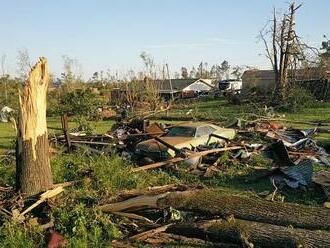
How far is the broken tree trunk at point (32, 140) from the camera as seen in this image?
973cm

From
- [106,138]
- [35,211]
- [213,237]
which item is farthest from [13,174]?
[106,138]

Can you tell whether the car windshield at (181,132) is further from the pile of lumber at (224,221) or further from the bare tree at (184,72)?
the bare tree at (184,72)

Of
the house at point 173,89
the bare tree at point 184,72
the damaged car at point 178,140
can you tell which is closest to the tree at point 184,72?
the bare tree at point 184,72

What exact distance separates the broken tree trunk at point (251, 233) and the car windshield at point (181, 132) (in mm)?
8609

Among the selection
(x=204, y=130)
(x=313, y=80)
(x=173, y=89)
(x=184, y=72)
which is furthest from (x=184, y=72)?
(x=204, y=130)

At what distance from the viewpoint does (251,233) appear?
7.70 meters

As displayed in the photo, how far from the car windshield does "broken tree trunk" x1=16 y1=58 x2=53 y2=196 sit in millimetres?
7587

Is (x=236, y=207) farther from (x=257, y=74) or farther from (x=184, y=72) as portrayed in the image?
(x=184, y=72)

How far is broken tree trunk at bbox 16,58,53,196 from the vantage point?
9.73m

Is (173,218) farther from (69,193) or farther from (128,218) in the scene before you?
(69,193)

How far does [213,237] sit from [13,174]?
5872mm

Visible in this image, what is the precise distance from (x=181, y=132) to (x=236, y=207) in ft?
28.7

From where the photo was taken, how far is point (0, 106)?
145 ft

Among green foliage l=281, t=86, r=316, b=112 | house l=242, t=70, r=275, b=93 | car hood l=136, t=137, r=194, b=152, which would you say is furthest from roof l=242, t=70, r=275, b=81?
car hood l=136, t=137, r=194, b=152
